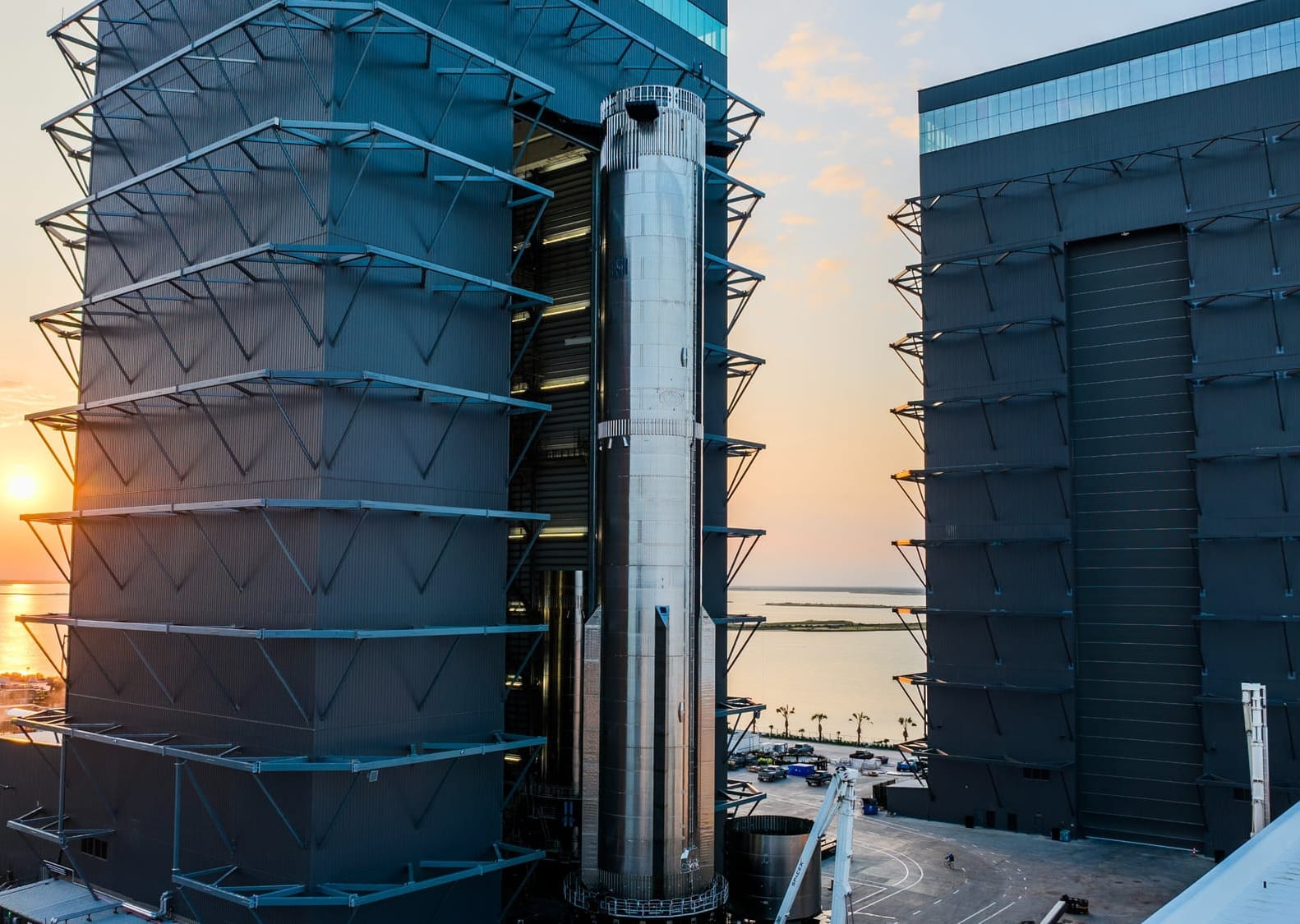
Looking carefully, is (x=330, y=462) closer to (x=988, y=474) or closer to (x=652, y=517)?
(x=652, y=517)

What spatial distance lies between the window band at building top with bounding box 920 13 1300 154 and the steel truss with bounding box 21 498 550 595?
40387mm

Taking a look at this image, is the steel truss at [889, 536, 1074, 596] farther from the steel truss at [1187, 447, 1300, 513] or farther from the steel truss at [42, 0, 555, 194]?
the steel truss at [42, 0, 555, 194]

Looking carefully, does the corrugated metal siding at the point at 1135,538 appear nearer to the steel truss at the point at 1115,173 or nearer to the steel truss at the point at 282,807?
the steel truss at the point at 1115,173

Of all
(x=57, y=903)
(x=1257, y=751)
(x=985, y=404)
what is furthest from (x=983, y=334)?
(x=57, y=903)

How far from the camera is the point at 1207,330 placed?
186ft

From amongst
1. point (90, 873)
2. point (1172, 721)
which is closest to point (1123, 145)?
point (1172, 721)

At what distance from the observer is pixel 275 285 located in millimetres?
37500

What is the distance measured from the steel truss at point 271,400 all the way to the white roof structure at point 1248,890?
25089 mm

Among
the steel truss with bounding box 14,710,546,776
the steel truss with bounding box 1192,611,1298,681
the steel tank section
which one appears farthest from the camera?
the steel truss with bounding box 1192,611,1298,681

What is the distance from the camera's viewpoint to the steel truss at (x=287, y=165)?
3591cm

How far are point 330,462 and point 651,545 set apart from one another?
1265cm

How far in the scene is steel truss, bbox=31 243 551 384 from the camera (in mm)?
35750

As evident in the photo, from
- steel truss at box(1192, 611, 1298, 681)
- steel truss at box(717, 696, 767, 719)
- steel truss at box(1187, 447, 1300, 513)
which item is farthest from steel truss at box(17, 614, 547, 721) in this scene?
steel truss at box(1187, 447, 1300, 513)

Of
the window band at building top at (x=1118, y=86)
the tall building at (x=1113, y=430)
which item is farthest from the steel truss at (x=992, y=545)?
the window band at building top at (x=1118, y=86)
